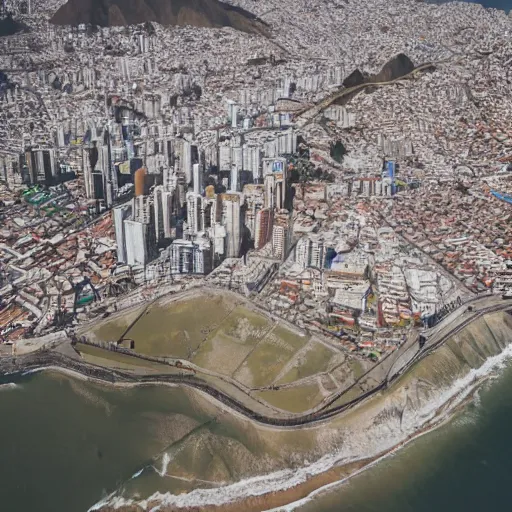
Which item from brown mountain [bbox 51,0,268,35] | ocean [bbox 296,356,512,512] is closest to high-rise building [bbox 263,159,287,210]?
ocean [bbox 296,356,512,512]

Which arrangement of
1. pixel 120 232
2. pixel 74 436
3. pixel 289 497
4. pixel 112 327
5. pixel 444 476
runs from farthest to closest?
pixel 120 232, pixel 112 327, pixel 74 436, pixel 444 476, pixel 289 497

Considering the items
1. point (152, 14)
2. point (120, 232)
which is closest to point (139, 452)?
point (120, 232)

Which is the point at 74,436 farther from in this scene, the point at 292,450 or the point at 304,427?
the point at 304,427

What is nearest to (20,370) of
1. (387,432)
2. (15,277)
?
(15,277)

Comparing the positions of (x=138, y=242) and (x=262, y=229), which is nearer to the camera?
(x=138, y=242)

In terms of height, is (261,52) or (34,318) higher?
(261,52)

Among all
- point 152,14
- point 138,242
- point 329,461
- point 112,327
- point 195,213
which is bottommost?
point 329,461

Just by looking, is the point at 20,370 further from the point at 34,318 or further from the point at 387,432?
the point at 387,432
